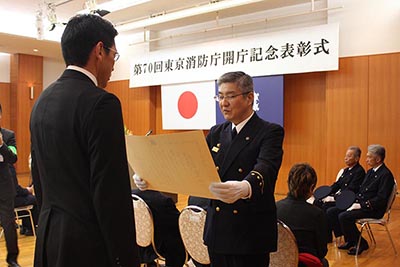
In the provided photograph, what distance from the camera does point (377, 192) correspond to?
4707mm

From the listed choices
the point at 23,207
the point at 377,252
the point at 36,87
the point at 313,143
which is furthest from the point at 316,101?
the point at 36,87

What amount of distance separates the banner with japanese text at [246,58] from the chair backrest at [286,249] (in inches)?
208

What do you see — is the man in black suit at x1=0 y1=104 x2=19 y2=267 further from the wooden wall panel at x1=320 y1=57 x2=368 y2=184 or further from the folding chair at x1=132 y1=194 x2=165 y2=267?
the wooden wall panel at x1=320 y1=57 x2=368 y2=184

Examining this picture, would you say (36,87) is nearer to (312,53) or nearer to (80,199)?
(312,53)

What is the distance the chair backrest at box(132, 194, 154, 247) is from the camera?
3164mm

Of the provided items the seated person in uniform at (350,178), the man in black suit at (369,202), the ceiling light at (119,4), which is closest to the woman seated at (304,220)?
the man in black suit at (369,202)

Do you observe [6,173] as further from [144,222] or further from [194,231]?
[194,231]

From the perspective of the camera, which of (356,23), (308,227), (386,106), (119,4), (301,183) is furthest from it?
(119,4)

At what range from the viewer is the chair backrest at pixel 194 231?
2.82 meters

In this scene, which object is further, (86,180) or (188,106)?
(188,106)

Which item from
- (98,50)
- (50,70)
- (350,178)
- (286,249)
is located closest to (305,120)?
(350,178)

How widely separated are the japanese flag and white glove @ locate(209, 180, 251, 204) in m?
7.16

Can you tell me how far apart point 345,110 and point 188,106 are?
344cm

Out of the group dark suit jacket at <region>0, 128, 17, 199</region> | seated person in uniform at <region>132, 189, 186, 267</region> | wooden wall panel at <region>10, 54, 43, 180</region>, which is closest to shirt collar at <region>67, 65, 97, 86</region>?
seated person in uniform at <region>132, 189, 186, 267</region>
